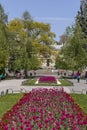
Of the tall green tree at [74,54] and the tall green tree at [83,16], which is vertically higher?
the tall green tree at [83,16]

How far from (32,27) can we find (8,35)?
772 cm

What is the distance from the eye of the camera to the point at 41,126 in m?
9.59

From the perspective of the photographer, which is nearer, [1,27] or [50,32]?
[1,27]

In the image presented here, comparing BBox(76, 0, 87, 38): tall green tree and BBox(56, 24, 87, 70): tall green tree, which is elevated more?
BBox(76, 0, 87, 38): tall green tree

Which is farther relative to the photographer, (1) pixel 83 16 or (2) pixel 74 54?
(1) pixel 83 16

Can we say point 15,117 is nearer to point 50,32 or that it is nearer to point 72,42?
point 72,42

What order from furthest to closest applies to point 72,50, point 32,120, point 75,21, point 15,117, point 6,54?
point 75,21 < point 72,50 < point 6,54 < point 15,117 < point 32,120

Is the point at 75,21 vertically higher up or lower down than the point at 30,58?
higher up

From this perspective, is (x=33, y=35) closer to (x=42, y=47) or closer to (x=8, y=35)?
(x=42, y=47)

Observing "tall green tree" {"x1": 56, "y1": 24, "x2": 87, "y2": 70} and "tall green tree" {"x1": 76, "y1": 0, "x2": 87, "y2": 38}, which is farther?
"tall green tree" {"x1": 76, "y1": 0, "x2": 87, "y2": 38}

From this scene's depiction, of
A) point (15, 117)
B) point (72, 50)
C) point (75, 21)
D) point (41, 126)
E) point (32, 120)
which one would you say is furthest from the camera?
point (75, 21)

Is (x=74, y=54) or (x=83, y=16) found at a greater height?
(x=83, y=16)

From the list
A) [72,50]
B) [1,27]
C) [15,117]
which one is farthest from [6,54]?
[15,117]

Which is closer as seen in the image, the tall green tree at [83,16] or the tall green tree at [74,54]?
the tall green tree at [74,54]
